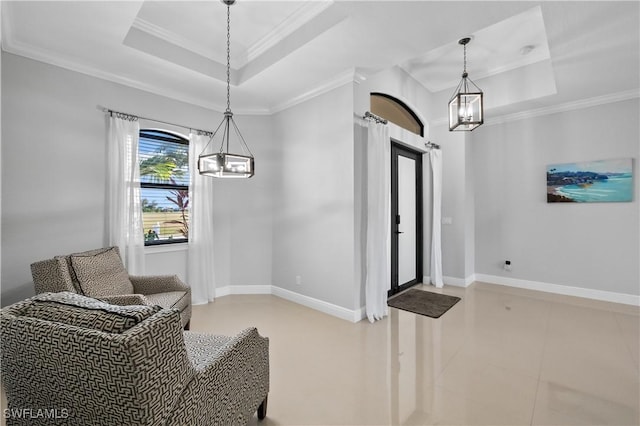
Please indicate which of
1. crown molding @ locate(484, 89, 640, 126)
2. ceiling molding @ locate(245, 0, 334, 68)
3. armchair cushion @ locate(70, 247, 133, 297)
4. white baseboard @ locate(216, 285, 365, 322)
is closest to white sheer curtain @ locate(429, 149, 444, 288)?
crown molding @ locate(484, 89, 640, 126)

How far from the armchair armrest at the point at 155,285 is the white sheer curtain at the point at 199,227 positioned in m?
0.97

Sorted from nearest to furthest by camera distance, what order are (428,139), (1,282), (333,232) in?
A: (1,282) < (333,232) < (428,139)

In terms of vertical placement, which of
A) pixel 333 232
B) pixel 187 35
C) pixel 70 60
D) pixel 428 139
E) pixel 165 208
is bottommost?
pixel 333 232

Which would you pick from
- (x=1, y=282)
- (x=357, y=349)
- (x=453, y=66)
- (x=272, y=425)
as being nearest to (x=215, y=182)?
(x=1, y=282)

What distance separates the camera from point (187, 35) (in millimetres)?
3242

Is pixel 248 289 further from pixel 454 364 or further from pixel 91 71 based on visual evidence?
pixel 91 71

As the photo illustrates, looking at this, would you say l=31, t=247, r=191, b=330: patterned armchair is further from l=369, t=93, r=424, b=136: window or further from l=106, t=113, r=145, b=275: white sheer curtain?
l=369, t=93, r=424, b=136: window

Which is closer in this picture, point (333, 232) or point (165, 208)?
point (333, 232)

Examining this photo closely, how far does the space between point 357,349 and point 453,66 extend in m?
4.12

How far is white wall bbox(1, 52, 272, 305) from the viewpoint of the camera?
281 centimetres

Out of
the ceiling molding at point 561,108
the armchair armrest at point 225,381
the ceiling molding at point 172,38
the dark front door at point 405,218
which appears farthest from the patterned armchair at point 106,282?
the ceiling molding at point 561,108

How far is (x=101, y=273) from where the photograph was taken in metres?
2.87

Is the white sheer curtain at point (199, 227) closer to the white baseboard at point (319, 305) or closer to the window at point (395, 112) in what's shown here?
the white baseboard at point (319, 305)

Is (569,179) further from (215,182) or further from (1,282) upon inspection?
(1,282)
